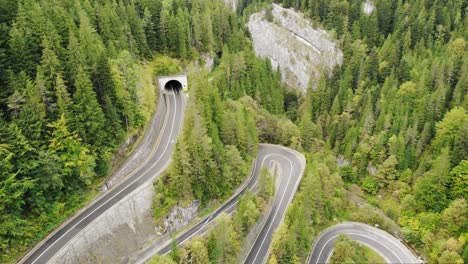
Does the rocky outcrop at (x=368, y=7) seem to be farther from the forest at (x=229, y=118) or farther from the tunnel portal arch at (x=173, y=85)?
the tunnel portal arch at (x=173, y=85)

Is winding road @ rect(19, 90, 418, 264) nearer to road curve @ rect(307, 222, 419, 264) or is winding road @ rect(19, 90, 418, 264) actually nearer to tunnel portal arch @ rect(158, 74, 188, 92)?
road curve @ rect(307, 222, 419, 264)

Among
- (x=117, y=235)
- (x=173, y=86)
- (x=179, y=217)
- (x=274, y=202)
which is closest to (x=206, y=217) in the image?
(x=179, y=217)

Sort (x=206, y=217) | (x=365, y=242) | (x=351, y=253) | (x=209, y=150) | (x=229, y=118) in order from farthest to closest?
(x=229, y=118), (x=365, y=242), (x=209, y=150), (x=206, y=217), (x=351, y=253)

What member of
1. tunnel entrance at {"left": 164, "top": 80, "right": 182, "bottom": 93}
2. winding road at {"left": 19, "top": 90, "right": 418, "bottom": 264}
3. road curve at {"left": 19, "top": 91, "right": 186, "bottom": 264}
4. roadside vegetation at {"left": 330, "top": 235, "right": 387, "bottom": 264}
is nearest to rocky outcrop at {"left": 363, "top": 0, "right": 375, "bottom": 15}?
tunnel entrance at {"left": 164, "top": 80, "right": 182, "bottom": 93}

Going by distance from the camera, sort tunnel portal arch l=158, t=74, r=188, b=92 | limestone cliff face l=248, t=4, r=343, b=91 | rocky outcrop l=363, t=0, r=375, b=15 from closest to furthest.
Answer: tunnel portal arch l=158, t=74, r=188, b=92 → limestone cliff face l=248, t=4, r=343, b=91 → rocky outcrop l=363, t=0, r=375, b=15

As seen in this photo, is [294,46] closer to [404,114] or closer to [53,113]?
[404,114]

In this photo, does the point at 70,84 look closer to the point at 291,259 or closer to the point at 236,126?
the point at 236,126
